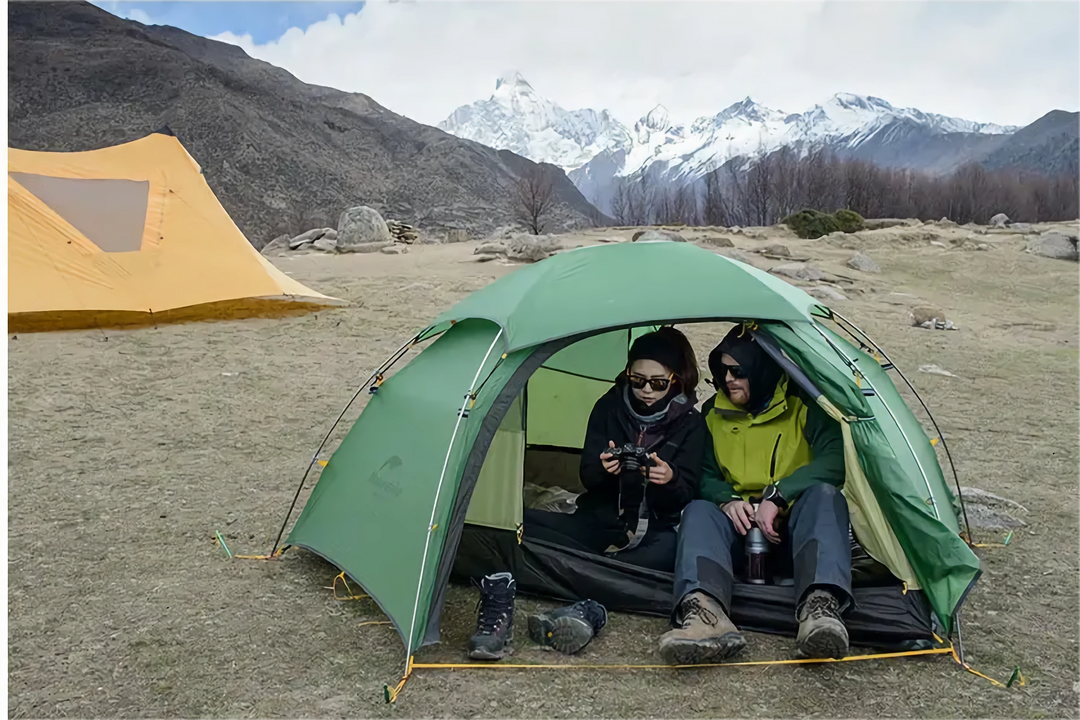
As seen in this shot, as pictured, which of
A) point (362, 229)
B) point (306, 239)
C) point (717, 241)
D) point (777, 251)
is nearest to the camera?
point (777, 251)

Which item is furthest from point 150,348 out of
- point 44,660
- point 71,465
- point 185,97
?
point 185,97

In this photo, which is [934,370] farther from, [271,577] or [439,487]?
[271,577]

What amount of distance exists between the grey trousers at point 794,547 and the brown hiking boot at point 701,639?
0.28 feet

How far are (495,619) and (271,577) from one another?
51.1 inches

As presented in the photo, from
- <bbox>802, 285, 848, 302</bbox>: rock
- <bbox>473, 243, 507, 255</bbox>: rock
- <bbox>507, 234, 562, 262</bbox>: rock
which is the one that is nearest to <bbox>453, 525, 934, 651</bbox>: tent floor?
<bbox>802, 285, 848, 302</bbox>: rock

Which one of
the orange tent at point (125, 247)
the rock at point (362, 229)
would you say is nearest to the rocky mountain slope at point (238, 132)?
the rock at point (362, 229)

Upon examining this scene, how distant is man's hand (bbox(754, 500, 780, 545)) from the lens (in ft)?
11.6

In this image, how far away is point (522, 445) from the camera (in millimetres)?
4020

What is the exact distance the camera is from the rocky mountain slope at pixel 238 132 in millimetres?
53656

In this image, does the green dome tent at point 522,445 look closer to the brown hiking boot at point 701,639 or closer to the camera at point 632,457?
the brown hiking boot at point 701,639

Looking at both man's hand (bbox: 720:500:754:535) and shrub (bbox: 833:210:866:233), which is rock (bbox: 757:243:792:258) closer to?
shrub (bbox: 833:210:866:233)

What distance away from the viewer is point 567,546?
12.9ft

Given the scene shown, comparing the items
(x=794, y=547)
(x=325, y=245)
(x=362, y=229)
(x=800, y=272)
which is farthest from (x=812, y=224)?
(x=794, y=547)

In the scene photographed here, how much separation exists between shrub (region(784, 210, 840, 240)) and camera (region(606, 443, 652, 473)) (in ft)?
73.1
